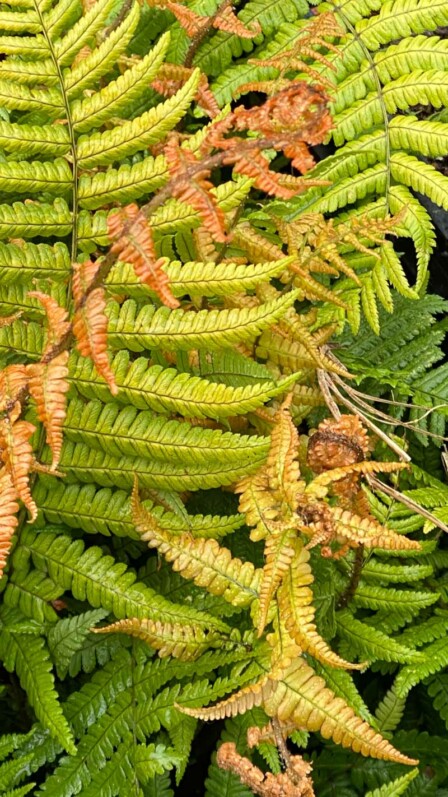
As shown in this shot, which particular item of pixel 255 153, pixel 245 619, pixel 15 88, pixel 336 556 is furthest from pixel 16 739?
pixel 15 88

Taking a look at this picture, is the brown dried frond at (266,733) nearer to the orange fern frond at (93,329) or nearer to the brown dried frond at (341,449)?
the brown dried frond at (341,449)

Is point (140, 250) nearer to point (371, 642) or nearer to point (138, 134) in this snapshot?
point (138, 134)

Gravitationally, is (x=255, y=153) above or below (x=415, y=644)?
above

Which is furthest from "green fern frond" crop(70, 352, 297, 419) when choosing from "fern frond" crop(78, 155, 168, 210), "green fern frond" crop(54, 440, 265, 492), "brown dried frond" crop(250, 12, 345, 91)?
"brown dried frond" crop(250, 12, 345, 91)

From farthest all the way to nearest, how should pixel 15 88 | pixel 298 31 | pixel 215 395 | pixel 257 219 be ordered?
pixel 298 31 < pixel 257 219 < pixel 15 88 < pixel 215 395

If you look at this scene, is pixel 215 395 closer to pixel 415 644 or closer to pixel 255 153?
pixel 255 153

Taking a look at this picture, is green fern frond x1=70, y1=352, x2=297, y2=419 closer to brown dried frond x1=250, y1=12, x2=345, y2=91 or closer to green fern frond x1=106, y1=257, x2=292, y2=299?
green fern frond x1=106, y1=257, x2=292, y2=299
